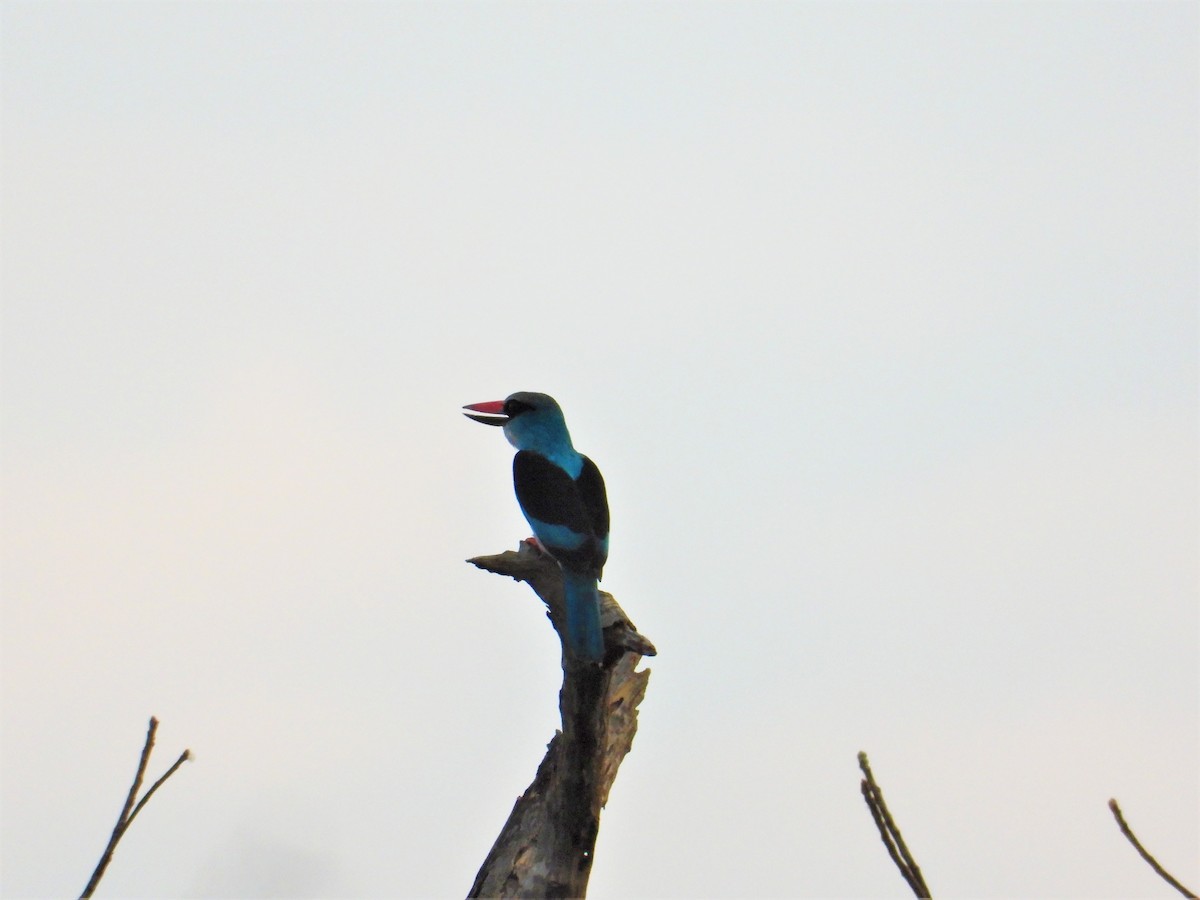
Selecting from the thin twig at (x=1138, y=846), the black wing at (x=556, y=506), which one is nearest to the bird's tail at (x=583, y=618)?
the black wing at (x=556, y=506)

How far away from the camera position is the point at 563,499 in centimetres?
809

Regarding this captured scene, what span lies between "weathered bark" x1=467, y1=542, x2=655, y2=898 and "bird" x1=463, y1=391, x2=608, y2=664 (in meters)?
0.15

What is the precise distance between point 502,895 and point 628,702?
0.91 meters

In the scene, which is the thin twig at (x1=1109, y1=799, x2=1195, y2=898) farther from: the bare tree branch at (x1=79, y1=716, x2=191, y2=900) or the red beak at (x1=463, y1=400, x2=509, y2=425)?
the red beak at (x1=463, y1=400, x2=509, y2=425)

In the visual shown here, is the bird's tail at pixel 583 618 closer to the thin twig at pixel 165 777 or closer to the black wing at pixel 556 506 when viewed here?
the black wing at pixel 556 506

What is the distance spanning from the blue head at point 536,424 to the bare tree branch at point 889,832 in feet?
22.4

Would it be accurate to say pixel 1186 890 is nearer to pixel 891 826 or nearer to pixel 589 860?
pixel 891 826

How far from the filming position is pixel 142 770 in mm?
2494

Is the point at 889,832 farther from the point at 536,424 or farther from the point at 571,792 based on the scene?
the point at 536,424

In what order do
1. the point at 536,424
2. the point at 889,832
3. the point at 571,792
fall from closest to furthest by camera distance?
the point at 889,832, the point at 571,792, the point at 536,424

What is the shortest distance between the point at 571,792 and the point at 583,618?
2.55ft

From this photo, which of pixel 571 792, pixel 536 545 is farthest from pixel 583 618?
pixel 536 545

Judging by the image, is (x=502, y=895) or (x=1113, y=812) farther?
(x=502, y=895)

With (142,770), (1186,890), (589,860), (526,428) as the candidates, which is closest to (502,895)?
(589,860)
